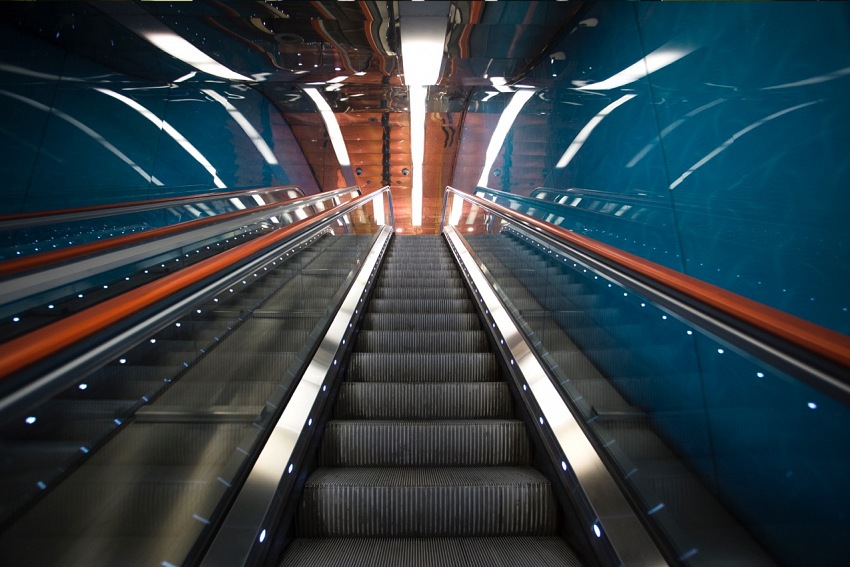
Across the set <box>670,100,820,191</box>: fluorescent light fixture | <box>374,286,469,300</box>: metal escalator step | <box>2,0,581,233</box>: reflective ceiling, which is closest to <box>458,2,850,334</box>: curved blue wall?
<box>670,100,820,191</box>: fluorescent light fixture

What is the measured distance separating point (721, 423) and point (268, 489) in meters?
1.78

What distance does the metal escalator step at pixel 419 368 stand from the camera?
2.96m

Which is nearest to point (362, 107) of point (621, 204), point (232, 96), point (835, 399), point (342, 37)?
point (232, 96)

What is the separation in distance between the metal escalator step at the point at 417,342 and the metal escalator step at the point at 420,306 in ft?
2.20

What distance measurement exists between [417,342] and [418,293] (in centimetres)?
108

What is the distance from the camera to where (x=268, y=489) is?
1708 mm

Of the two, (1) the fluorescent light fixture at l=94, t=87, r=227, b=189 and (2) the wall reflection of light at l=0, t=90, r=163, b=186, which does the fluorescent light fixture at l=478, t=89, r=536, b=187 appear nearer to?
(1) the fluorescent light fixture at l=94, t=87, r=227, b=189

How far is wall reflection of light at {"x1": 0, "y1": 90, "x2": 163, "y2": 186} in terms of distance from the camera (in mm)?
4159

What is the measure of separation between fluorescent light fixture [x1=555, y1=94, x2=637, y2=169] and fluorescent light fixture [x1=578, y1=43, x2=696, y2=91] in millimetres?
124

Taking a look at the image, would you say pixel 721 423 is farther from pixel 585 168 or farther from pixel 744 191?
pixel 585 168

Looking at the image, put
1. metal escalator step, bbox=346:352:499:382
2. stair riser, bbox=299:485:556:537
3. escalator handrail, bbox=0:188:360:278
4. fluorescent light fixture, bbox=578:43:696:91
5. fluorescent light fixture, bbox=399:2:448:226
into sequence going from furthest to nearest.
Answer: fluorescent light fixture, bbox=399:2:448:226 → metal escalator step, bbox=346:352:499:382 → fluorescent light fixture, bbox=578:43:696:91 → stair riser, bbox=299:485:556:537 → escalator handrail, bbox=0:188:360:278

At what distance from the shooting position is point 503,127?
805 centimetres

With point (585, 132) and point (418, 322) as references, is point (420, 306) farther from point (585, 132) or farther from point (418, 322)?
point (585, 132)

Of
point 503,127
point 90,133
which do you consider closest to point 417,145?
point 503,127
